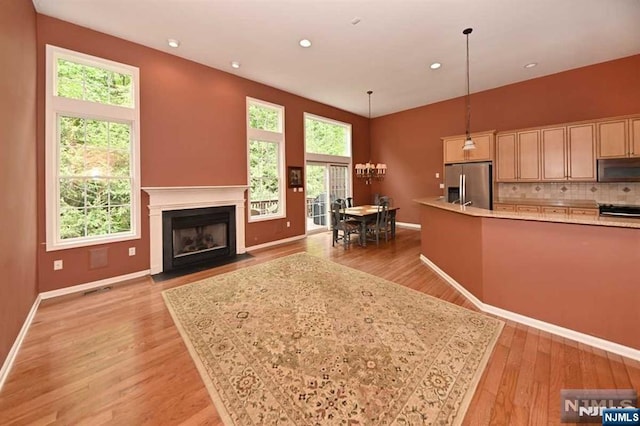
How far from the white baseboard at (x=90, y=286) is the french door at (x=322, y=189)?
400 centimetres

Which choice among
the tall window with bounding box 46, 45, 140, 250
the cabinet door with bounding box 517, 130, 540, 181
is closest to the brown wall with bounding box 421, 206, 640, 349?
the cabinet door with bounding box 517, 130, 540, 181

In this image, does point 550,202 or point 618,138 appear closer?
point 618,138

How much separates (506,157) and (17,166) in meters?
7.52

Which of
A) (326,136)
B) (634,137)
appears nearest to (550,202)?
(634,137)

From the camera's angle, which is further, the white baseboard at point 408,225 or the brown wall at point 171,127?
the white baseboard at point 408,225

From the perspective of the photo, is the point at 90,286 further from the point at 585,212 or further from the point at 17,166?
the point at 585,212

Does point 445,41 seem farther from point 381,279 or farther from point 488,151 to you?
point 381,279

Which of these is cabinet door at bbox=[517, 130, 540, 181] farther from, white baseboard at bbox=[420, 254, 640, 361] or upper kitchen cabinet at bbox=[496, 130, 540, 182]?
white baseboard at bbox=[420, 254, 640, 361]

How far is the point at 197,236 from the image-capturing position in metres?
4.73

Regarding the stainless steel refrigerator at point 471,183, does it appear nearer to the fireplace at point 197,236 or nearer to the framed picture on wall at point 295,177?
the framed picture on wall at point 295,177

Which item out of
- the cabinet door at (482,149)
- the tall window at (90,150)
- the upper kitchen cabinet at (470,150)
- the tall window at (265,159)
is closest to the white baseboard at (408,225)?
the upper kitchen cabinet at (470,150)

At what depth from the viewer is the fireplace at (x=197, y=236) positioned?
426cm

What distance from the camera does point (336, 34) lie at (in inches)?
146

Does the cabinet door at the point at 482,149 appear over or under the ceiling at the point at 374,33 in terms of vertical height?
under
